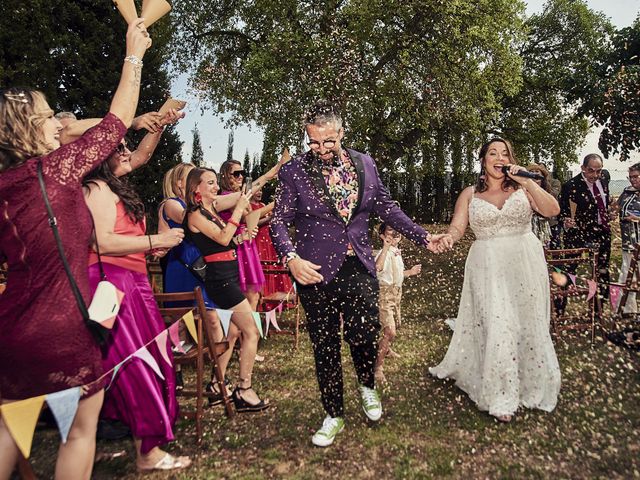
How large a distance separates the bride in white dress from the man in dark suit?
360 centimetres

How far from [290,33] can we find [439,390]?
10541 millimetres

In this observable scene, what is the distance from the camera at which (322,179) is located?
352 cm

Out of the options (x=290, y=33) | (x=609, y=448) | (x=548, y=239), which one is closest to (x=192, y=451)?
(x=609, y=448)

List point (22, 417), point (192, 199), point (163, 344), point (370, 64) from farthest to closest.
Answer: point (370, 64) < point (192, 199) < point (163, 344) < point (22, 417)

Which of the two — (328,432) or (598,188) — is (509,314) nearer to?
(328,432)

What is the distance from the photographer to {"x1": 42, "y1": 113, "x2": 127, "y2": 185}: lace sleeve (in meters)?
2.11

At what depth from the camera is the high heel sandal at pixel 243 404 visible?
430 cm

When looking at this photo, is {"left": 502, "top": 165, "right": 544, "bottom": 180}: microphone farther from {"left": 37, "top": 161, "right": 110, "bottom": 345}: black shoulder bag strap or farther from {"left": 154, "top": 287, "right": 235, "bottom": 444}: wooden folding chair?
{"left": 37, "top": 161, "right": 110, "bottom": 345}: black shoulder bag strap

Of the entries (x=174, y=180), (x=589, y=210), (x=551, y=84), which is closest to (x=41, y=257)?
(x=174, y=180)

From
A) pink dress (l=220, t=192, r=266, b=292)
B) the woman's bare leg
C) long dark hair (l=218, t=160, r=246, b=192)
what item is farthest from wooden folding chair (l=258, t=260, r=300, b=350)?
the woman's bare leg

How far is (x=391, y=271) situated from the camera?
18.0ft

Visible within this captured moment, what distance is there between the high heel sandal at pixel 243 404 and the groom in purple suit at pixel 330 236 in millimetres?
805

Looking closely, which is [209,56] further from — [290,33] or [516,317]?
[516,317]

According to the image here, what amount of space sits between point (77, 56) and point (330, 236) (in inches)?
692
